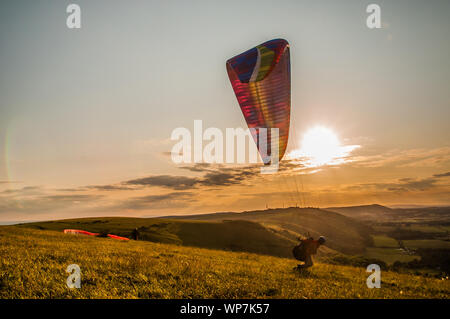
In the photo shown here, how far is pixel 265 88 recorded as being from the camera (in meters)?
14.9

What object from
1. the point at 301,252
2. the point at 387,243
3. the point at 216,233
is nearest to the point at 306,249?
the point at 301,252

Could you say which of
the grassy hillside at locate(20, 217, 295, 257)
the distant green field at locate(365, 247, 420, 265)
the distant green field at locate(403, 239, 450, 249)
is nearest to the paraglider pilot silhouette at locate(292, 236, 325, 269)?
the grassy hillside at locate(20, 217, 295, 257)

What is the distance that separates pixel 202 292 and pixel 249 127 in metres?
9.22

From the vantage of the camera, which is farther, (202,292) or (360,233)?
(360,233)

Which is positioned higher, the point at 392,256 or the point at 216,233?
the point at 216,233

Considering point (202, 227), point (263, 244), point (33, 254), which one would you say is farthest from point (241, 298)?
point (202, 227)

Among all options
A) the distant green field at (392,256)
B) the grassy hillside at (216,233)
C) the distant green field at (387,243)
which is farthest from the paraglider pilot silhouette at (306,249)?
the distant green field at (387,243)

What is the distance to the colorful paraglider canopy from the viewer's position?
14.3 m

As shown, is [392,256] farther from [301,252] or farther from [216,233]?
[301,252]

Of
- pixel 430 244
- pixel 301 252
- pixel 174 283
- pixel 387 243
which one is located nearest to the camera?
pixel 174 283

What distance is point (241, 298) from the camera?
8047 mm

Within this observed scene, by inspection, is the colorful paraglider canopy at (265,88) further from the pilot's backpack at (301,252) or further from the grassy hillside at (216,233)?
the grassy hillside at (216,233)

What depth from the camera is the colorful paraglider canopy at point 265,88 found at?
14.3m
